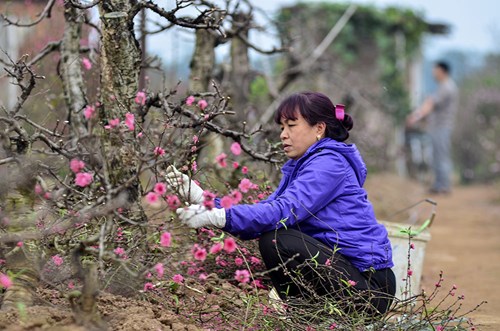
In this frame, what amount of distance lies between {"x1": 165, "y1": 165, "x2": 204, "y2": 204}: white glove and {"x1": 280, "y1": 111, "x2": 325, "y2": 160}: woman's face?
1.82 feet

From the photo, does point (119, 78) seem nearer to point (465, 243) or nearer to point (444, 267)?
point (444, 267)

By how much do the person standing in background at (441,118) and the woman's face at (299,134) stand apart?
9.81 metres

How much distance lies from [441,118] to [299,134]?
33.7 ft

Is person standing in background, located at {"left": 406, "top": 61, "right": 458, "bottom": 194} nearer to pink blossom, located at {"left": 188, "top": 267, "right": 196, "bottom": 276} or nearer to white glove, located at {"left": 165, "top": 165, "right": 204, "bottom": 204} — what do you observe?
pink blossom, located at {"left": 188, "top": 267, "right": 196, "bottom": 276}

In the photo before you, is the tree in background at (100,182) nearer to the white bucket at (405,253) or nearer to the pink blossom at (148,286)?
the pink blossom at (148,286)

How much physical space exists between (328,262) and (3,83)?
24.5ft

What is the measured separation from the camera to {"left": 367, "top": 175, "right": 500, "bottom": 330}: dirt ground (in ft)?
17.0

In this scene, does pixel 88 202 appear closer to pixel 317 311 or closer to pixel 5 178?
pixel 5 178

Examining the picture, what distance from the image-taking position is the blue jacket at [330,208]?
342cm

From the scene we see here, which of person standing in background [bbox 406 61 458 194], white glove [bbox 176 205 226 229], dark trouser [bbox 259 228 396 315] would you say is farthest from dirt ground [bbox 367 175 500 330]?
white glove [bbox 176 205 226 229]

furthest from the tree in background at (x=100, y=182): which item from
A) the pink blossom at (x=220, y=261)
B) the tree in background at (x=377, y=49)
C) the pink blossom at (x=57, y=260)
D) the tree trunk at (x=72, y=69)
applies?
the tree in background at (x=377, y=49)

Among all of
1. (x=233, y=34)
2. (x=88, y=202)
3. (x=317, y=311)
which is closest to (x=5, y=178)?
(x=88, y=202)

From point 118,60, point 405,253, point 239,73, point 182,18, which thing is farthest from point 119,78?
point 239,73

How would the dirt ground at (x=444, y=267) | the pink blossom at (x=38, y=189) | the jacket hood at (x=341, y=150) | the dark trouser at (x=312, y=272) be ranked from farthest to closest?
the jacket hood at (x=341, y=150), the dark trouser at (x=312, y=272), the pink blossom at (x=38, y=189), the dirt ground at (x=444, y=267)
